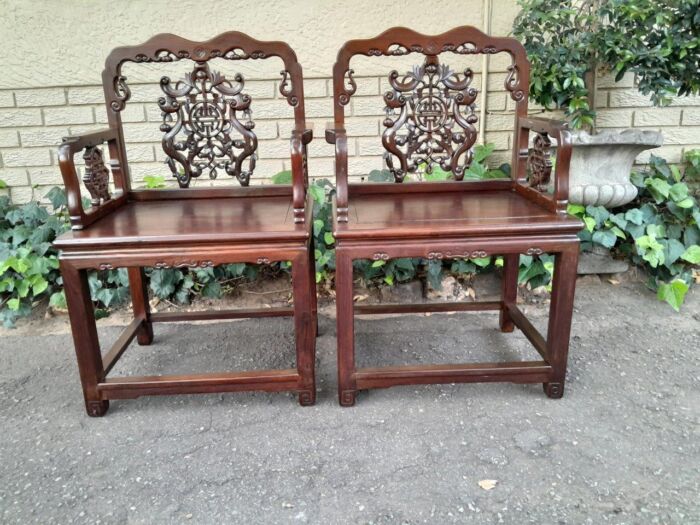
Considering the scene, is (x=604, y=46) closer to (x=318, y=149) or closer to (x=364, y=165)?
(x=364, y=165)

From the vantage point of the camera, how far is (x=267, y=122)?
3062mm

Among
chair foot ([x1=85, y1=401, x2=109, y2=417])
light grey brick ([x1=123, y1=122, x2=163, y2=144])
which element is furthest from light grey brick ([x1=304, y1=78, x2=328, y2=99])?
chair foot ([x1=85, y1=401, x2=109, y2=417])

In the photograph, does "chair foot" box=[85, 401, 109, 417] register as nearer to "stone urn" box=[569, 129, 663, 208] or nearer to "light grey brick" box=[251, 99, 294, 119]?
"light grey brick" box=[251, 99, 294, 119]

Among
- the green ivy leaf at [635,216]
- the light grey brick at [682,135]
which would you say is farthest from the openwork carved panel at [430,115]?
the light grey brick at [682,135]

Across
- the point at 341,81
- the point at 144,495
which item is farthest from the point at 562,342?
the point at 144,495

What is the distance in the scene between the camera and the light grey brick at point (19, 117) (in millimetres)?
3039

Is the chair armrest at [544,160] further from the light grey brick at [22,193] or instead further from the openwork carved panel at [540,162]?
the light grey brick at [22,193]

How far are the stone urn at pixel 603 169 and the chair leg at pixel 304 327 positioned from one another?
1645mm

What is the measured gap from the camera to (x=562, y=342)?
194 centimetres

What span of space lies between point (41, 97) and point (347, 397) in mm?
2383

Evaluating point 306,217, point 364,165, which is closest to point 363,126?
point 364,165

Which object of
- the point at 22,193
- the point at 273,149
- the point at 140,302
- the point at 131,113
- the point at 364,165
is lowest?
the point at 140,302

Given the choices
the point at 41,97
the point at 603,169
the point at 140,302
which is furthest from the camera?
the point at 41,97

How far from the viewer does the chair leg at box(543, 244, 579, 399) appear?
1857 mm
